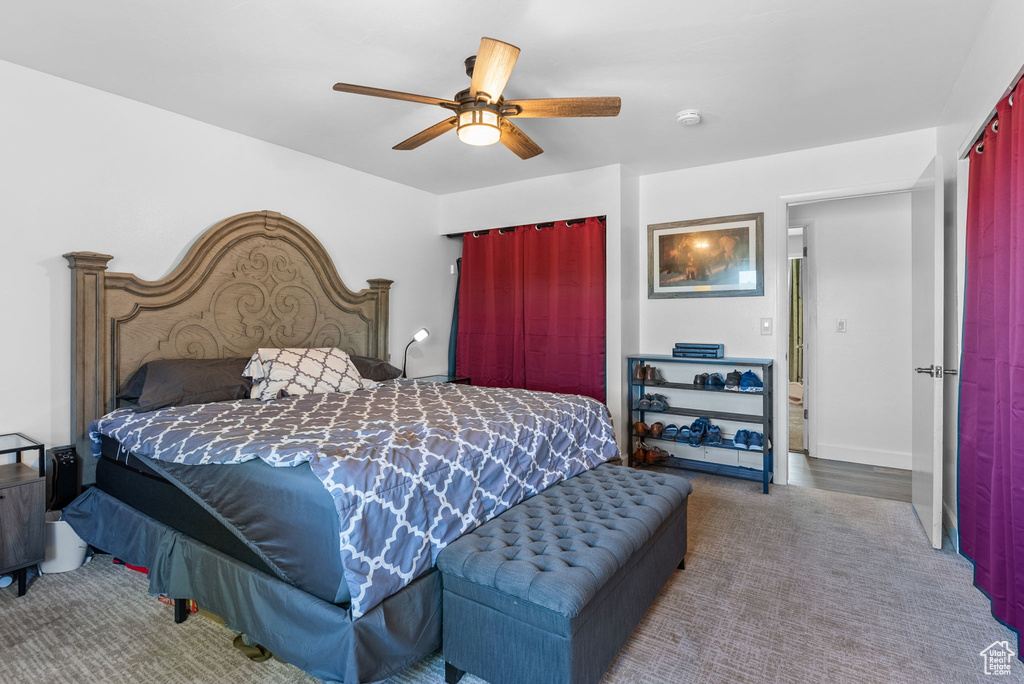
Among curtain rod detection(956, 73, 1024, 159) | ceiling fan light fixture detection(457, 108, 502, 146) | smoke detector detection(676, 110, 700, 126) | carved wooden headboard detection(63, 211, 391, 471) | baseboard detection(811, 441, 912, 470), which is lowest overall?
baseboard detection(811, 441, 912, 470)

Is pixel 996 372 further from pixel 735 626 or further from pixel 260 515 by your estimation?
pixel 260 515

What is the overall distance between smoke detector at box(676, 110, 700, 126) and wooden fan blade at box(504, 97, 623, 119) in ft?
3.14

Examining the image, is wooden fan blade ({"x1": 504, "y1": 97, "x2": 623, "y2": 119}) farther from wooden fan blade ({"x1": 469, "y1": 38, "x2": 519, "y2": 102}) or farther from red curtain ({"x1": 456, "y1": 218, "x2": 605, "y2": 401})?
red curtain ({"x1": 456, "y1": 218, "x2": 605, "y2": 401})

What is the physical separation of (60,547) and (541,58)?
334 cm

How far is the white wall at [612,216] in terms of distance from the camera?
165 inches

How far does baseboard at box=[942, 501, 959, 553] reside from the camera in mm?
2699

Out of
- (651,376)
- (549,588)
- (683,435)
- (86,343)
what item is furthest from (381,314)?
(549,588)

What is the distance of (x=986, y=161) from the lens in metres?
2.18

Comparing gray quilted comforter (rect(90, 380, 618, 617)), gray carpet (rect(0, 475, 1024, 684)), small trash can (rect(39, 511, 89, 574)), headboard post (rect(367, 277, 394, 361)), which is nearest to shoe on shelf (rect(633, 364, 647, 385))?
gray quilted comforter (rect(90, 380, 618, 617))

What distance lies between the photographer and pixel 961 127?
104 inches

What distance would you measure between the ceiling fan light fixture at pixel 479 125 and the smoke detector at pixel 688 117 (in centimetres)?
135

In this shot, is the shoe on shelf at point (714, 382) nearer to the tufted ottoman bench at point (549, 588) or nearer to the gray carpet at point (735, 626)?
the gray carpet at point (735, 626)

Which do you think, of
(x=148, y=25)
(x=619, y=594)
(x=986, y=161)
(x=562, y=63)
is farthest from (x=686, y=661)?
(x=148, y=25)

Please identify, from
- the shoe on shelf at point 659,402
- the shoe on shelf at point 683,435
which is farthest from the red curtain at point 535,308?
the shoe on shelf at point 683,435
